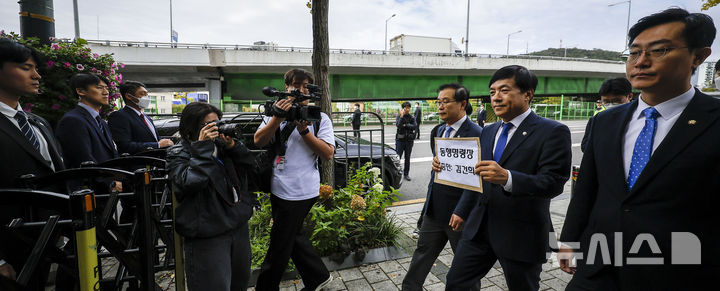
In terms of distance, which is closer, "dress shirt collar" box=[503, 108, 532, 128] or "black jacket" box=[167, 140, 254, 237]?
"black jacket" box=[167, 140, 254, 237]

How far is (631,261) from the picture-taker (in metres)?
1.32

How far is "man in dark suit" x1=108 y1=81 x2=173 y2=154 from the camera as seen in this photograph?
384 cm

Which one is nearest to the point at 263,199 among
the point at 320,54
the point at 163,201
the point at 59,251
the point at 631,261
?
the point at 163,201

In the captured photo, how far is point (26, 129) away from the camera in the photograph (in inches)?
91.3

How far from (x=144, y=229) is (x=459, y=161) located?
2.10 m

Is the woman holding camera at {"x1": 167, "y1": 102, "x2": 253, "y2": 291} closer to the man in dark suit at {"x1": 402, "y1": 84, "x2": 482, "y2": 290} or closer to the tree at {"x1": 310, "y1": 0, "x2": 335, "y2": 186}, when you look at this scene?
the man in dark suit at {"x1": 402, "y1": 84, "x2": 482, "y2": 290}

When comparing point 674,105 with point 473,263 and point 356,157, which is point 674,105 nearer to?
point 473,263

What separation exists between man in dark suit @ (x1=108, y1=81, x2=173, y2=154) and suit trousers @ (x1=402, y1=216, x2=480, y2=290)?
3.37 meters

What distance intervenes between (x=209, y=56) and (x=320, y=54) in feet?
39.4

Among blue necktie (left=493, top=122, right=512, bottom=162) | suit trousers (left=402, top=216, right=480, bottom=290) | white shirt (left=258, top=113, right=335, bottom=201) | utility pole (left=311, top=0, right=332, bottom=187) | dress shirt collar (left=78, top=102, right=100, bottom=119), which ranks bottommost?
suit trousers (left=402, top=216, right=480, bottom=290)

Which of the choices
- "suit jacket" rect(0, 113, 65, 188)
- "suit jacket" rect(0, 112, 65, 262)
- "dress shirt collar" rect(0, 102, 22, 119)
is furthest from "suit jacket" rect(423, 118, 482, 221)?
"dress shirt collar" rect(0, 102, 22, 119)

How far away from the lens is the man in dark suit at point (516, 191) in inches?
73.5

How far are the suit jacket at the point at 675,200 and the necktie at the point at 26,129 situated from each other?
11.7ft

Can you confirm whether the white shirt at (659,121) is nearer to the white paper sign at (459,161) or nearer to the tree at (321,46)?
the white paper sign at (459,161)
